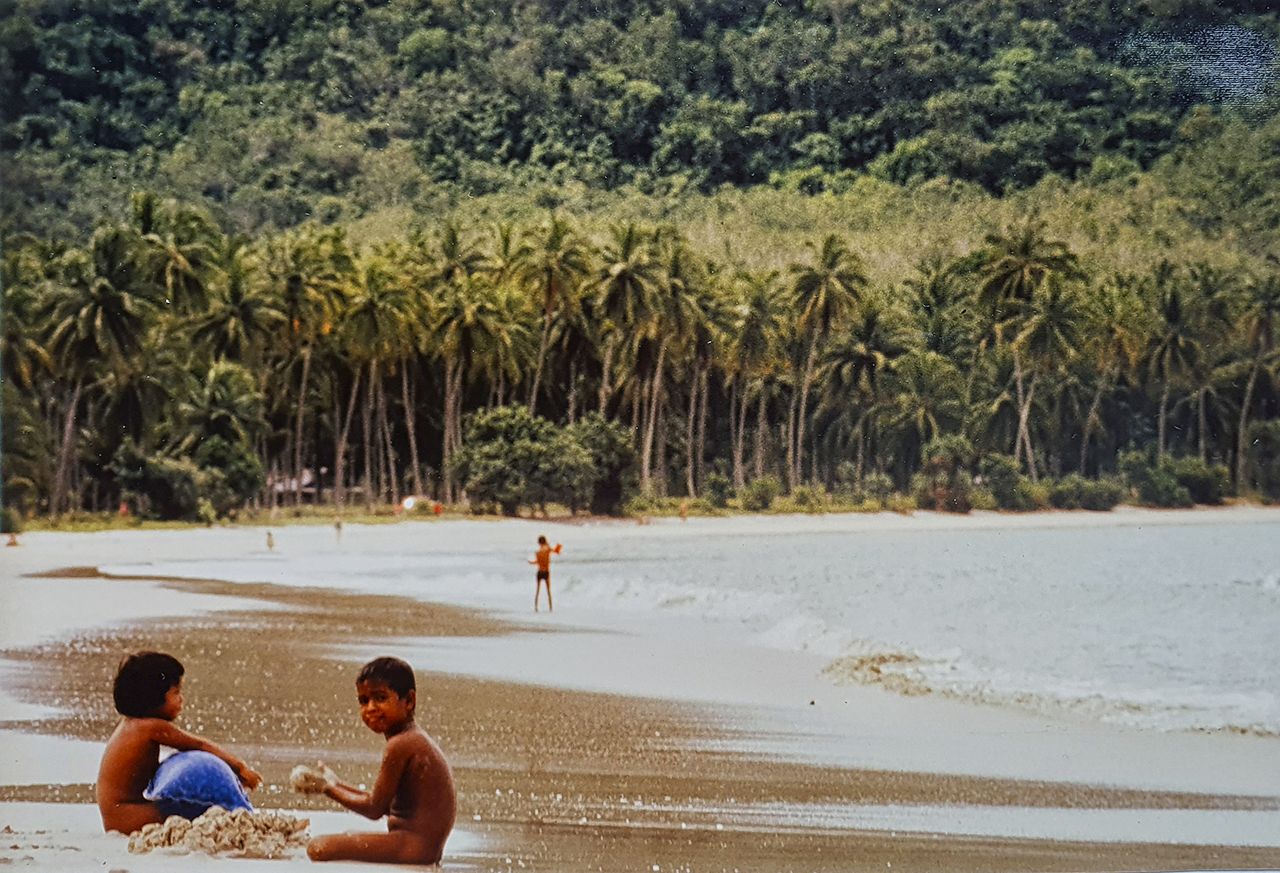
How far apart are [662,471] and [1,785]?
2.03 m

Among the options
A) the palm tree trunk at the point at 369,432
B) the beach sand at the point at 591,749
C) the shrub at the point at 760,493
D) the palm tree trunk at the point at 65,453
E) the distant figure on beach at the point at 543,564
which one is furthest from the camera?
the shrub at the point at 760,493

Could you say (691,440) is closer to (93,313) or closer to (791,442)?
(791,442)

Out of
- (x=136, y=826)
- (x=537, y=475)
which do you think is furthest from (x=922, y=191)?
(x=136, y=826)

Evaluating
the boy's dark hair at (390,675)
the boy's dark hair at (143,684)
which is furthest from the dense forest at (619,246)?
the boy's dark hair at (390,675)

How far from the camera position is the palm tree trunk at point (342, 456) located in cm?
445

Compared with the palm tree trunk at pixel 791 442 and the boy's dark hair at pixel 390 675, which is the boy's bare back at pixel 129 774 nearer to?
the boy's dark hair at pixel 390 675

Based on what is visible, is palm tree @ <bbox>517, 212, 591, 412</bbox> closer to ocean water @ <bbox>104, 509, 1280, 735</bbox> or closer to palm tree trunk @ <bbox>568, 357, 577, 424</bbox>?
palm tree trunk @ <bbox>568, 357, 577, 424</bbox>

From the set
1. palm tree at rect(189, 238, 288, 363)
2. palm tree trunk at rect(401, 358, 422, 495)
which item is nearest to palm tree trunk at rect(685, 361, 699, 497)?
palm tree trunk at rect(401, 358, 422, 495)

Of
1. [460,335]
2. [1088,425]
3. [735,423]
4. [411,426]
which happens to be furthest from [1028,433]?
[411,426]

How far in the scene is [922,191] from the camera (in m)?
4.70

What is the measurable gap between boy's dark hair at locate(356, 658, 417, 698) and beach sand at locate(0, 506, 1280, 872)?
1.53 ft

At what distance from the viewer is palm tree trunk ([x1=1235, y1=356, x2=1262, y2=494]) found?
4805mm

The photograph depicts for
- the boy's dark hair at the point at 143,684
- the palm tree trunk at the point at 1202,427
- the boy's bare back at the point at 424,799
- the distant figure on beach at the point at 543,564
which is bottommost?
the boy's bare back at the point at 424,799

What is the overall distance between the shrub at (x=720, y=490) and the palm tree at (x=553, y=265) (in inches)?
27.4
